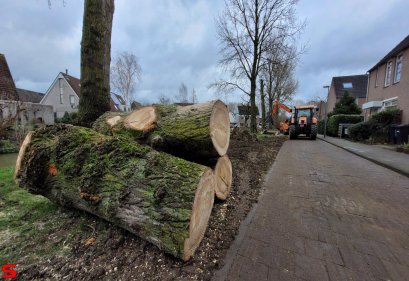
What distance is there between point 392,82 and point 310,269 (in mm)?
17097

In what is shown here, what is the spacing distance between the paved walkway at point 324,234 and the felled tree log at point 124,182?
56cm

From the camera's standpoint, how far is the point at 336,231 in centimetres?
268

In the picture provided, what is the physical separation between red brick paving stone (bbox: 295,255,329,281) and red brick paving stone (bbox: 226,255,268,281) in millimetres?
A: 288

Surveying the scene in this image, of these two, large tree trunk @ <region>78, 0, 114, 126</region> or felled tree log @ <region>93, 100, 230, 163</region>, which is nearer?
felled tree log @ <region>93, 100, 230, 163</region>

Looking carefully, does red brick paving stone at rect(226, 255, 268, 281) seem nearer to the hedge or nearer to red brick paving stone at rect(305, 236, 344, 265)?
red brick paving stone at rect(305, 236, 344, 265)

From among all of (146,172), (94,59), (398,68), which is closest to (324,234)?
(146,172)

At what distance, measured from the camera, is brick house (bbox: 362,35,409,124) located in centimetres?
1263

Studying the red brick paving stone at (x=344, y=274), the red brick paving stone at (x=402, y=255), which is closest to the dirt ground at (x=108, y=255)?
the red brick paving stone at (x=344, y=274)

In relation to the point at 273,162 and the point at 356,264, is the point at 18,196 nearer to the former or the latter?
the point at 356,264

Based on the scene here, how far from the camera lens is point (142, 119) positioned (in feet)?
12.0

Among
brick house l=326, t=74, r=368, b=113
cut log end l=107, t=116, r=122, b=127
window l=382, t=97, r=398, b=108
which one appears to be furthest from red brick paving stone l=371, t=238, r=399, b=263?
brick house l=326, t=74, r=368, b=113

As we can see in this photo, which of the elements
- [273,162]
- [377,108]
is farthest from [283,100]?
[273,162]

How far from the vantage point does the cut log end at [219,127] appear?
3061 mm

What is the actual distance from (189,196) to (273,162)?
17.6ft
